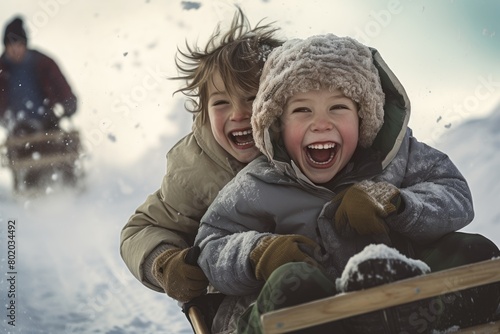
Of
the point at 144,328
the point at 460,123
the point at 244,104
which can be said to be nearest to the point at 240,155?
the point at 244,104

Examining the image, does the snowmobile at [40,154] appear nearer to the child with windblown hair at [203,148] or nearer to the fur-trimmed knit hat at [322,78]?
the child with windblown hair at [203,148]

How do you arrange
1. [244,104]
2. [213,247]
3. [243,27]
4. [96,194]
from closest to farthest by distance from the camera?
[213,247]
[244,104]
[243,27]
[96,194]

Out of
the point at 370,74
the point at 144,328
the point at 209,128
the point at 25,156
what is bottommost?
the point at 144,328

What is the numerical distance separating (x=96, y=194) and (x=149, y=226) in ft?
5.02

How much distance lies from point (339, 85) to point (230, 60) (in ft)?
1.50

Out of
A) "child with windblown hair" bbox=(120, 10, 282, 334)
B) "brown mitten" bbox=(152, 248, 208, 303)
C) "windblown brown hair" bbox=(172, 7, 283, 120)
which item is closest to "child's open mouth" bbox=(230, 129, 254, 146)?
"child with windblown hair" bbox=(120, 10, 282, 334)

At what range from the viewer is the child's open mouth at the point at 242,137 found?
2.38m

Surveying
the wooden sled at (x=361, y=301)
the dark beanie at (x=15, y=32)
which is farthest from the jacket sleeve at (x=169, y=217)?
the dark beanie at (x=15, y=32)

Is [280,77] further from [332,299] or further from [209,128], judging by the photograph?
[332,299]

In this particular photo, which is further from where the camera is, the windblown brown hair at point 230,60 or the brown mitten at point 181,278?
the windblown brown hair at point 230,60

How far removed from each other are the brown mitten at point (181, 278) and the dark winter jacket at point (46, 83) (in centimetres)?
164

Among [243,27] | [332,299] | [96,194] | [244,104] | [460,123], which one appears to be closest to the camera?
[332,299]

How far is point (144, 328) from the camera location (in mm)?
4055

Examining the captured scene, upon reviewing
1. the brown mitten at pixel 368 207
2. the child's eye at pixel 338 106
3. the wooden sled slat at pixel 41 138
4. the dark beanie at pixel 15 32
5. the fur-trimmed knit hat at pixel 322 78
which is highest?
the dark beanie at pixel 15 32
